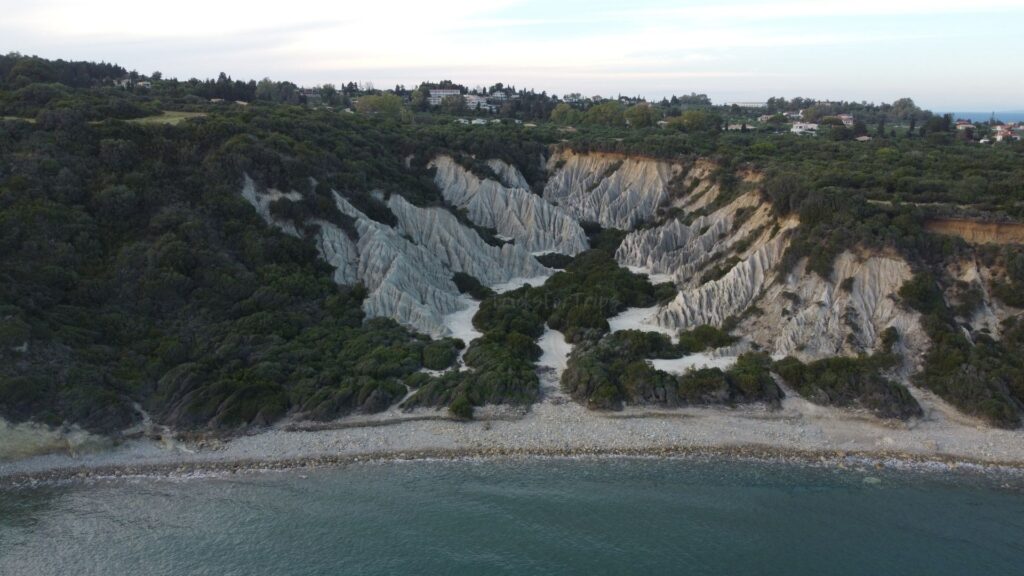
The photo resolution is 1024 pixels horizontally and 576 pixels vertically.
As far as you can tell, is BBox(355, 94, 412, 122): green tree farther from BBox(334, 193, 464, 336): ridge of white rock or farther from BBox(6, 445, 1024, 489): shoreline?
BBox(6, 445, 1024, 489): shoreline

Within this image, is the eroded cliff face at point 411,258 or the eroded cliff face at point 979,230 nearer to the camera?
the eroded cliff face at point 979,230

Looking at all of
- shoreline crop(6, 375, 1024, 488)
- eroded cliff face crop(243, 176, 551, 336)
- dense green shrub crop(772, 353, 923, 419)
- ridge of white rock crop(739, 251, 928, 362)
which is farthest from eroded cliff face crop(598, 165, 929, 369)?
eroded cliff face crop(243, 176, 551, 336)

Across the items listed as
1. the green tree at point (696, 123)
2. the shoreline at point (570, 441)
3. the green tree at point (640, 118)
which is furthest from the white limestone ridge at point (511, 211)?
the green tree at point (640, 118)

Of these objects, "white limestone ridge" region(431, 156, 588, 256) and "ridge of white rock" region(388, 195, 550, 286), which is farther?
"white limestone ridge" region(431, 156, 588, 256)

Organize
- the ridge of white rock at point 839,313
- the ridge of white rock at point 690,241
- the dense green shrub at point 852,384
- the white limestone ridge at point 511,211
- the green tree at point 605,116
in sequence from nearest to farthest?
1. the dense green shrub at point 852,384
2. the ridge of white rock at point 839,313
3. the ridge of white rock at point 690,241
4. the white limestone ridge at point 511,211
5. the green tree at point 605,116

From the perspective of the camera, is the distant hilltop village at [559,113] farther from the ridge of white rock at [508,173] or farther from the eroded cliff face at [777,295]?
the eroded cliff face at [777,295]

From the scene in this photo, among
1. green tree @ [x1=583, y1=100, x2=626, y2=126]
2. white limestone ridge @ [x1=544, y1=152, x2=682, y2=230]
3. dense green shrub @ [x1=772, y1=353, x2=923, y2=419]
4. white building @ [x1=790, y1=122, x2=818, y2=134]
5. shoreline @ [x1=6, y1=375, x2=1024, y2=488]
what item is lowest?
shoreline @ [x1=6, y1=375, x2=1024, y2=488]

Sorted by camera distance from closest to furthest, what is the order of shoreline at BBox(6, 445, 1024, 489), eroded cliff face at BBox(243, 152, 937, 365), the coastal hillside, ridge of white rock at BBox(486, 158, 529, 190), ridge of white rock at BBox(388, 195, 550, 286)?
shoreline at BBox(6, 445, 1024, 489), the coastal hillside, eroded cliff face at BBox(243, 152, 937, 365), ridge of white rock at BBox(388, 195, 550, 286), ridge of white rock at BBox(486, 158, 529, 190)

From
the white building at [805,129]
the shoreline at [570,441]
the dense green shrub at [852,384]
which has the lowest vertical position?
the shoreline at [570,441]

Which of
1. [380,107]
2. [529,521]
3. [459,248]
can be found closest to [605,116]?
[380,107]
